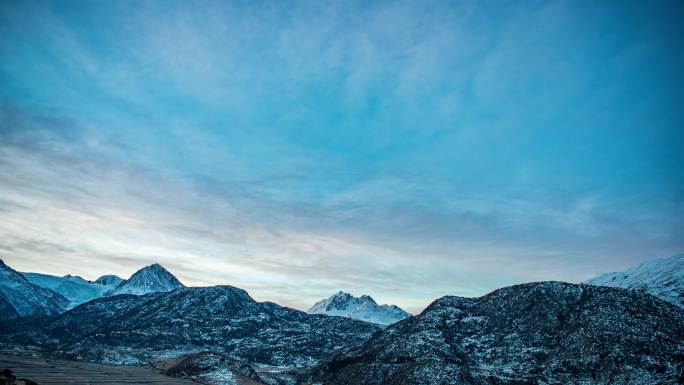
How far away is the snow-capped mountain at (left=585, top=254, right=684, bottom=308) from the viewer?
109000 millimetres

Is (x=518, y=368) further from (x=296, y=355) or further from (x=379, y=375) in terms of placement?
(x=296, y=355)

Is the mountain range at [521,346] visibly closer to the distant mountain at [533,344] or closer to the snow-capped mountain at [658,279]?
the distant mountain at [533,344]

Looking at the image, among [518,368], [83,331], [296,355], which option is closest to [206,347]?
[296,355]

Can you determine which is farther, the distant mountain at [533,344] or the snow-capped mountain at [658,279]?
the snow-capped mountain at [658,279]

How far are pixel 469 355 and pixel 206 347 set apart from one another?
123341mm

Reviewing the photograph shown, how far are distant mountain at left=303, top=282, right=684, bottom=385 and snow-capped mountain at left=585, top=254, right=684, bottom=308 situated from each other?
3353cm

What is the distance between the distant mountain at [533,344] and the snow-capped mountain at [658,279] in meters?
33.5

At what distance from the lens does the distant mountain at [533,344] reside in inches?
2660

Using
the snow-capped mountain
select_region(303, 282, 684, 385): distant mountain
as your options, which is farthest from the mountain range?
the snow-capped mountain

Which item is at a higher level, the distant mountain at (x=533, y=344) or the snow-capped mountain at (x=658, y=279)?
the snow-capped mountain at (x=658, y=279)

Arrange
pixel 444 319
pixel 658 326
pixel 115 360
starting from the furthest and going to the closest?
pixel 115 360 < pixel 444 319 < pixel 658 326

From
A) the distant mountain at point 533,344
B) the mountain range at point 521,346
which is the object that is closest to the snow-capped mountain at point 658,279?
the mountain range at point 521,346

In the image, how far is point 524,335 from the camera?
8581 centimetres

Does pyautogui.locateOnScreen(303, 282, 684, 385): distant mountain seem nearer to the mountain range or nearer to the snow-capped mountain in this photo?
the mountain range
